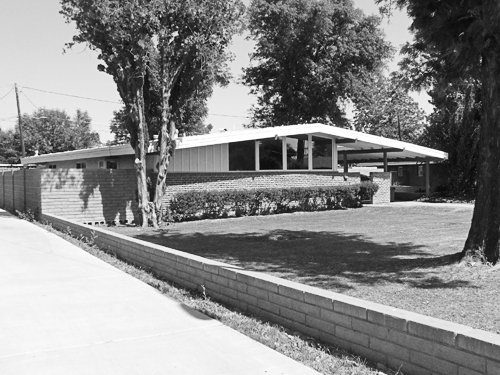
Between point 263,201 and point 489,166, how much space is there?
12455 millimetres

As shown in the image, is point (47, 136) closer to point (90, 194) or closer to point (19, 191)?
point (19, 191)

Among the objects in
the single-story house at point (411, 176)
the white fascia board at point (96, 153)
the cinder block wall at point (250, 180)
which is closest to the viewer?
the cinder block wall at point (250, 180)

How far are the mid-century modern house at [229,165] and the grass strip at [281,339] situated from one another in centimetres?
962

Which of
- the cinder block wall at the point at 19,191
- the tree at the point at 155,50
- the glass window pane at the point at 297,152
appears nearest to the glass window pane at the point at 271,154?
the glass window pane at the point at 297,152

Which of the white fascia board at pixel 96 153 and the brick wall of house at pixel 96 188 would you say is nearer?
the brick wall of house at pixel 96 188

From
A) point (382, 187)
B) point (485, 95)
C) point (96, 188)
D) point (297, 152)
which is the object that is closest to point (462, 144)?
point (382, 187)

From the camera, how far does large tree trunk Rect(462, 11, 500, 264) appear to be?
683cm

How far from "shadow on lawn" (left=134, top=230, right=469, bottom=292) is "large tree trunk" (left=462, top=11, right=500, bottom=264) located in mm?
604

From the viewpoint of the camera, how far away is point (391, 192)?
83.1 feet

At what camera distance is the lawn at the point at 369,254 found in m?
5.61

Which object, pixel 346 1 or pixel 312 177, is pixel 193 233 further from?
pixel 346 1

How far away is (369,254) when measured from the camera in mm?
8953

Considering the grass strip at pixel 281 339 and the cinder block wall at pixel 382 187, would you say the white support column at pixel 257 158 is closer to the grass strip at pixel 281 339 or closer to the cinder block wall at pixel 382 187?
the cinder block wall at pixel 382 187

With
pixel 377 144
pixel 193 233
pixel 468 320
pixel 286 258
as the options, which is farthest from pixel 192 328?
pixel 377 144
